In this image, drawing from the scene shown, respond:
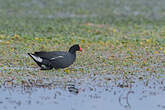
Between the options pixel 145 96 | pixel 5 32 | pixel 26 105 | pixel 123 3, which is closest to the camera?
pixel 26 105

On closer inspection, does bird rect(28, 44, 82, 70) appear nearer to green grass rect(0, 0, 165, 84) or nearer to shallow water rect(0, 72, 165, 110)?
green grass rect(0, 0, 165, 84)

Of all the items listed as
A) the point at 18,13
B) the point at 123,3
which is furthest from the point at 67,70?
the point at 123,3

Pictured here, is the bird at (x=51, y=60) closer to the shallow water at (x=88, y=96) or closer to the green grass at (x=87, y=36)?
the green grass at (x=87, y=36)

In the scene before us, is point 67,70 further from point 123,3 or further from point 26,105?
point 123,3

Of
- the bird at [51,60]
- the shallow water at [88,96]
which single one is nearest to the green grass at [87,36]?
the bird at [51,60]

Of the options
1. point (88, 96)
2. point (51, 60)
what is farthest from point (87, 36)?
point (88, 96)

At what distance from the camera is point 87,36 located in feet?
70.0

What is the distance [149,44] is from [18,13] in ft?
44.4

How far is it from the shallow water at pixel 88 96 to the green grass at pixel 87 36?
1.09m

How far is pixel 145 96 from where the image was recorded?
1083 cm

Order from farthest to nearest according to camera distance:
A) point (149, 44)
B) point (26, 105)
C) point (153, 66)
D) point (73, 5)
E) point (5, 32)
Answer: point (73, 5)
point (5, 32)
point (149, 44)
point (153, 66)
point (26, 105)

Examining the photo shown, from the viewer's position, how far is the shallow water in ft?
32.3

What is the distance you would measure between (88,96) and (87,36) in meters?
10.8

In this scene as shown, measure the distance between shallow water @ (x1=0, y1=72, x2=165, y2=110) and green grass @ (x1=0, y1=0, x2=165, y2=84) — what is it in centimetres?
109
